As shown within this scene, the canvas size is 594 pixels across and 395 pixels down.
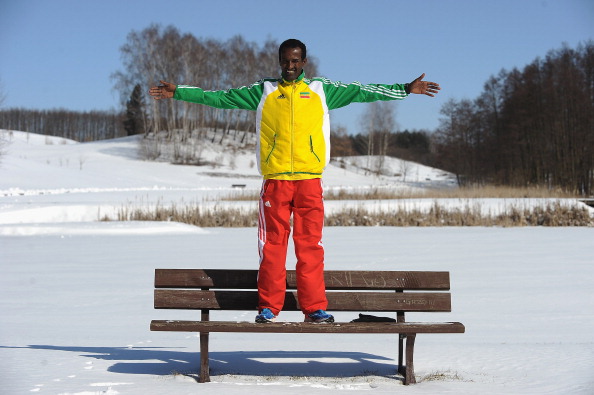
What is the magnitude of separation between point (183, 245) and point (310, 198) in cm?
965

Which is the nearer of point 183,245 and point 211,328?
point 211,328

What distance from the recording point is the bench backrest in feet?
14.7

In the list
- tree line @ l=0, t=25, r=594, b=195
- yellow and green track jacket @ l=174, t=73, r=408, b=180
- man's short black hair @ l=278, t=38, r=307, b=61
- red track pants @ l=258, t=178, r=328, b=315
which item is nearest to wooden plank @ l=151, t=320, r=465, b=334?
red track pants @ l=258, t=178, r=328, b=315

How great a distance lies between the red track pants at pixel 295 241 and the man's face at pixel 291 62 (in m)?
0.71

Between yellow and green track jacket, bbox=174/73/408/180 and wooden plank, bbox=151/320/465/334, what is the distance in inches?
38.5

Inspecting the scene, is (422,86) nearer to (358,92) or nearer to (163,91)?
(358,92)

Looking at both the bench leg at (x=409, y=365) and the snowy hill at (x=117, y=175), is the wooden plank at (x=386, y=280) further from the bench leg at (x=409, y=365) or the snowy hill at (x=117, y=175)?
the snowy hill at (x=117, y=175)

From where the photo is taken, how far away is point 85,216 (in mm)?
19625

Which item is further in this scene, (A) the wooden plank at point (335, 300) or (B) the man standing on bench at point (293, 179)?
(A) the wooden plank at point (335, 300)

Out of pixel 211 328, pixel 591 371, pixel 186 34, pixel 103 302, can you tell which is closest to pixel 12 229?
pixel 103 302

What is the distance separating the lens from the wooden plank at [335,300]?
14.6 feet

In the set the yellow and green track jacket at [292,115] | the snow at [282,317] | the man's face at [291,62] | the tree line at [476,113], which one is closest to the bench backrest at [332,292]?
the snow at [282,317]

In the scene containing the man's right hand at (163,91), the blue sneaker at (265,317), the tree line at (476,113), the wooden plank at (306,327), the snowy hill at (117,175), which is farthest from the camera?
the tree line at (476,113)

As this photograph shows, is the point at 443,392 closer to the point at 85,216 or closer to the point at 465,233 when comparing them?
the point at 465,233
